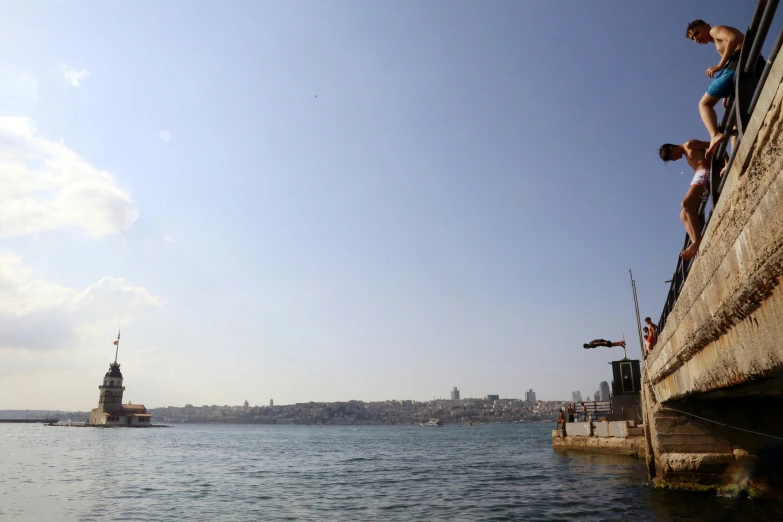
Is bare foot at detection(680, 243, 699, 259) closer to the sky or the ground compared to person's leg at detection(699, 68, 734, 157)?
closer to the ground

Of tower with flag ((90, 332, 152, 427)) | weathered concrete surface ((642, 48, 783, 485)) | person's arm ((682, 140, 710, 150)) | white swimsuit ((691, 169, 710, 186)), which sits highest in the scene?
person's arm ((682, 140, 710, 150))

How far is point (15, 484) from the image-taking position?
24.6m

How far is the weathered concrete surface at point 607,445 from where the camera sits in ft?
92.2

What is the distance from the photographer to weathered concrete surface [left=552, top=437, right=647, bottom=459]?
1107 inches

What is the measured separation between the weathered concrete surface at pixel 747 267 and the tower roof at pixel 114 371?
457 feet

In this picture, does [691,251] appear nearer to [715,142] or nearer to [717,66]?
[715,142]

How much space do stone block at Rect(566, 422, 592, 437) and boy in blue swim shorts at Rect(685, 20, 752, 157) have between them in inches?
1312

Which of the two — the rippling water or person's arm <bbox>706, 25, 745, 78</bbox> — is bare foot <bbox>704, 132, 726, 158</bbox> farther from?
the rippling water

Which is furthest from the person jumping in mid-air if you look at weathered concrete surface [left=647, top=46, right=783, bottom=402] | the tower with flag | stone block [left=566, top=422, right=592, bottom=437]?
the tower with flag

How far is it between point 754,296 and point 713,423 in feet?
39.6

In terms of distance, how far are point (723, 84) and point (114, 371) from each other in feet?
464

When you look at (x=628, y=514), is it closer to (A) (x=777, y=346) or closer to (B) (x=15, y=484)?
(A) (x=777, y=346)

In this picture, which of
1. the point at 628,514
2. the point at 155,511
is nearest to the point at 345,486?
the point at 155,511

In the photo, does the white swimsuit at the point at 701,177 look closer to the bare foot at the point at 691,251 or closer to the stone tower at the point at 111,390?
the bare foot at the point at 691,251
